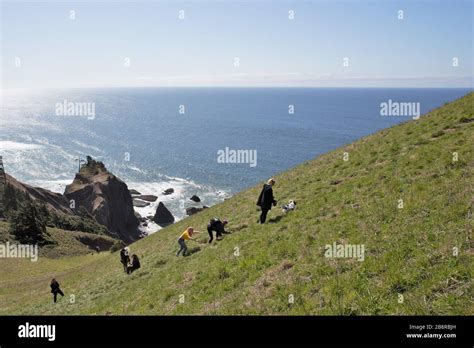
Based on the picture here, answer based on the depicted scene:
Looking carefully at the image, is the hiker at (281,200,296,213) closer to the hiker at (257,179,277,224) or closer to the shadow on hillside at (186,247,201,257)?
the hiker at (257,179,277,224)

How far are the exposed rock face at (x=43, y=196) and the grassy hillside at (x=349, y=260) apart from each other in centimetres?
6625

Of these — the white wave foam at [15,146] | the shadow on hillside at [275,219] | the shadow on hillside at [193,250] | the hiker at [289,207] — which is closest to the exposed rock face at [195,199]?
the shadow on hillside at [193,250]

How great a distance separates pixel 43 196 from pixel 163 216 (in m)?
32.4

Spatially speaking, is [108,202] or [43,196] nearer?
[43,196]

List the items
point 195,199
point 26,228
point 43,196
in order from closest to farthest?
point 26,228 → point 43,196 → point 195,199

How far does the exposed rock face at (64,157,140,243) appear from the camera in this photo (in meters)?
102

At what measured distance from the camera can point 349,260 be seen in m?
13.4

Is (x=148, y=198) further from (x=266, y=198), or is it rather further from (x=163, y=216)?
(x=266, y=198)

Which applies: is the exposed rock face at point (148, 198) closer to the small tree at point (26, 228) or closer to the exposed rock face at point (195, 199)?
the exposed rock face at point (195, 199)

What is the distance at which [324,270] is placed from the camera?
43.5 feet

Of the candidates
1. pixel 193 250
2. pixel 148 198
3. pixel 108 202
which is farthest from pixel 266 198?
pixel 148 198

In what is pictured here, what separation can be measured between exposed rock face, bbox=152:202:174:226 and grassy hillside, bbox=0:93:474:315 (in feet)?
259

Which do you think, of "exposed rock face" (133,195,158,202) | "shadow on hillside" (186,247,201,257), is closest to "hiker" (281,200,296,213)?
"shadow on hillside" (186,247,201,257)
